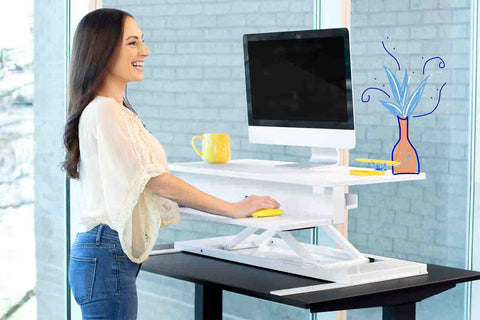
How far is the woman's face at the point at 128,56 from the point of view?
2.53m

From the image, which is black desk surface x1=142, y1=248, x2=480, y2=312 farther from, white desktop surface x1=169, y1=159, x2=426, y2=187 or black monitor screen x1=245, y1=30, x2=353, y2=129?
black monitor screen x1=245, y1=30, x2=353, y2=129

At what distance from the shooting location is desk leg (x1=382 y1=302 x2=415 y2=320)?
2.56m

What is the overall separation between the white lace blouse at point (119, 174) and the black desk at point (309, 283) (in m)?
0.26

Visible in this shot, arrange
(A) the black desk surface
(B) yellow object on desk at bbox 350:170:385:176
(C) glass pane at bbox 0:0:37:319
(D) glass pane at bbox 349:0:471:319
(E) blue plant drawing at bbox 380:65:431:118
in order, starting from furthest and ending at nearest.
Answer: (C) glass pane at bbox 0:0:37:319 → (D) glass pane at bbox 349:0:471:319 → (E) blue plant drawing at bbox 380:65:431:118 → (B) yellow object on desk at bbox 350:170:385:176 → (A) the black desk surface

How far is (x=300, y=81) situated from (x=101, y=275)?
896mm

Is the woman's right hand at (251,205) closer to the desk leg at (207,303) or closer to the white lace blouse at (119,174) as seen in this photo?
the white lace blouse at (119,174)

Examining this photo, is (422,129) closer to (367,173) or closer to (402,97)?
(402,97)

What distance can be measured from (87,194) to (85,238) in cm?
13

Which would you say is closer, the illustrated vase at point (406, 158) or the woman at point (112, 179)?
the woman at point (112, 179)

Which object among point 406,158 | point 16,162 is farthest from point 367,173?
point 16,162

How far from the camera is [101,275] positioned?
7.89 ft

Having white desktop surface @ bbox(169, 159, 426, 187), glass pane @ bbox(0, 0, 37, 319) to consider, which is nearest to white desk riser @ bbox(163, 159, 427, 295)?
white desktop surface @ bbox(169, 159, 426, 187)

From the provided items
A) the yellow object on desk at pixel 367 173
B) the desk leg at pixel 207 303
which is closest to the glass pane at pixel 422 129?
the yellow object on desk at pixel 367 173

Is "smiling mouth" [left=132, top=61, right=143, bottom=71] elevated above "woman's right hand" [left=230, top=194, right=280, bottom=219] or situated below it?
above
